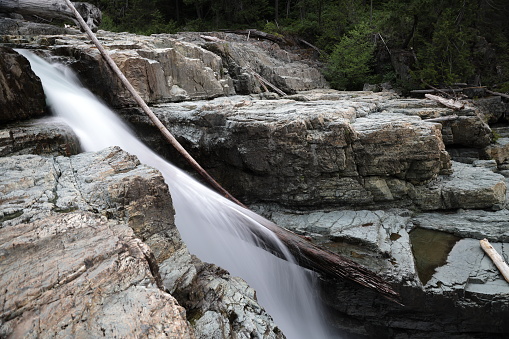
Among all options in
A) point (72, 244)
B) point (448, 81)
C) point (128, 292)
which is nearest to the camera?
point (128, 292)

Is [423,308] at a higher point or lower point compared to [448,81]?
lower

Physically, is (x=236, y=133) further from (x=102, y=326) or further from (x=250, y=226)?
(x=102, y=326)

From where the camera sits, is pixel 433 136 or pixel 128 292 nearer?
pixel 128 292

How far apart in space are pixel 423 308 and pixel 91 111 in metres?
8.30

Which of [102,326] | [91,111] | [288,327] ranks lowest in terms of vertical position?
[288,327]

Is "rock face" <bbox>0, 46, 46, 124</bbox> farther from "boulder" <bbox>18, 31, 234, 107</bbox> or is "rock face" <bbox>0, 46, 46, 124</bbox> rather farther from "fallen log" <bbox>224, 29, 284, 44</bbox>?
"fallen log" <bbox>224, 29, 284, 44</bbox>

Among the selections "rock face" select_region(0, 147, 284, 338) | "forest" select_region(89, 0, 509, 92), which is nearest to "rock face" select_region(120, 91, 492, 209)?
"rock face" select_region(0, 147, 284, 338)

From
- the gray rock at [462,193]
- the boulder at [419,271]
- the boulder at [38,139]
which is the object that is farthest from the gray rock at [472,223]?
the boulder at [38,139]

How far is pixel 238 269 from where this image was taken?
5.70 m

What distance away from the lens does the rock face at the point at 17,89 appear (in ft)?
17.3

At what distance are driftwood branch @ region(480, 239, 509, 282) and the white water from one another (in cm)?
346

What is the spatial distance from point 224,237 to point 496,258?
5.24 m

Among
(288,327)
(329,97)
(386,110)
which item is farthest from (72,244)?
(329,97)

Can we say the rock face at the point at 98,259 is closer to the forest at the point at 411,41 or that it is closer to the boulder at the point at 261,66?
the boulder at the point at 261,66
